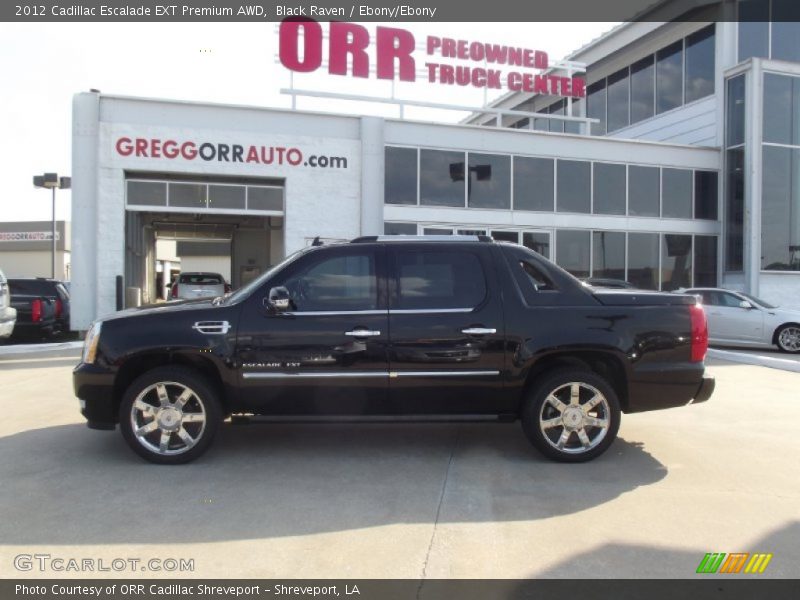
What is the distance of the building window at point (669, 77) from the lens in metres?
21.5

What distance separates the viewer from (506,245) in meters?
5.34

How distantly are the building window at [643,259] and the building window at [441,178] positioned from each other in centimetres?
551

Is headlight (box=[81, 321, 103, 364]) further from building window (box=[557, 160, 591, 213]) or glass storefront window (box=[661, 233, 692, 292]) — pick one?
glass storefront window (box=[661, 233, 692, 292])

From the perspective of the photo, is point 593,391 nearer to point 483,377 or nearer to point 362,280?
point 483,377

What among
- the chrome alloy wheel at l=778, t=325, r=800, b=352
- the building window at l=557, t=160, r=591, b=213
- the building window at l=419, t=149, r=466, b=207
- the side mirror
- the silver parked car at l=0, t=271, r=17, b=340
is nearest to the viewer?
the side mirror

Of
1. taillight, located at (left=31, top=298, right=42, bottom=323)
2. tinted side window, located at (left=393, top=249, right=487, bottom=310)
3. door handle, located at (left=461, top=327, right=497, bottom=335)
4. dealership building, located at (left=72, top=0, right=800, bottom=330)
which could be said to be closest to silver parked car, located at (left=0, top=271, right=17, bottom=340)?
taillight, located at (left=31, top=298, right=42, bottom=323)

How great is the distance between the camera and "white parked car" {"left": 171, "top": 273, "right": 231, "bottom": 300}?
1805cm

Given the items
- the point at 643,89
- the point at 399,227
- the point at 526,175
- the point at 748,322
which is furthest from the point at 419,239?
the point at 643,89

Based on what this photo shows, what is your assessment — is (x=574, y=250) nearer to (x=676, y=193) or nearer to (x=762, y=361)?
(x=676, y=193)

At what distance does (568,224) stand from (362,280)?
14.2m

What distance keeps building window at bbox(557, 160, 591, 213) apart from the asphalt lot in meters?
12.5

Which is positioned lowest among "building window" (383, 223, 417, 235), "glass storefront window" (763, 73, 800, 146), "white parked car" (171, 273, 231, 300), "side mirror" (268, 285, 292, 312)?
"side mirror" (268, 285, 292, 312)

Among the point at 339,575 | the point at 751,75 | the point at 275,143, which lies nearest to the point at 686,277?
the point at 751,75

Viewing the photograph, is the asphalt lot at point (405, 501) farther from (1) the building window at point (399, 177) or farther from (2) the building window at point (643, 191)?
(2) the building window at point (643, 191)
